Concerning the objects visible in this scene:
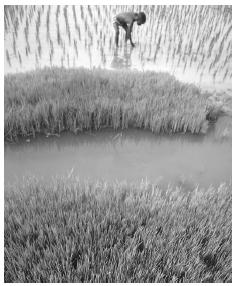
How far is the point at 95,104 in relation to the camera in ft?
10.2

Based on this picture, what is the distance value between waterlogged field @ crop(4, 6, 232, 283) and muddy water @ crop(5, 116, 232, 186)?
0.04 ft

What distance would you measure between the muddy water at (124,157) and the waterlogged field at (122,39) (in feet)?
4.23

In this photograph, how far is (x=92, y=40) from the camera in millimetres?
3904

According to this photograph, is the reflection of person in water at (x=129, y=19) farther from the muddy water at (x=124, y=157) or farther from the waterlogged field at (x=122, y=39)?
the muddy water at (x=124, y=157)

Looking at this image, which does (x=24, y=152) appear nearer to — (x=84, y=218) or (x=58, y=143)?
(x=58, y=143)

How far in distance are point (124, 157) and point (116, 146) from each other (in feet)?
0.65

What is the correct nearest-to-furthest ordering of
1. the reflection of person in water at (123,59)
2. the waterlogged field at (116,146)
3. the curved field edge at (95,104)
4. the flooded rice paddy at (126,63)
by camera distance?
1. the waterlogged field at (116,146)
2. the flooded rice paddy at (126,63)
3. the curved field edge at (95,104)
4. the reflection of person in water at (123,59)

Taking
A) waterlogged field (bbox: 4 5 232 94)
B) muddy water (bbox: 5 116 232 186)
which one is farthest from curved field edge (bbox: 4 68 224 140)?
waterlogged field (bbox: 4 5 232 94)

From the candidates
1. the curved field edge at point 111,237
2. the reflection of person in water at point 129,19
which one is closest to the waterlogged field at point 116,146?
the curved field edge at point 111,237

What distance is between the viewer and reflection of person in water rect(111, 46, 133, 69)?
382cm

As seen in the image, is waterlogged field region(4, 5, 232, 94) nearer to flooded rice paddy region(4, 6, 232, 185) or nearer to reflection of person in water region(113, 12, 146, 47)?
flooded rice paddy region(4, 6, 232, 185)

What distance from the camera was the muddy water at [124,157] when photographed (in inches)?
95.7

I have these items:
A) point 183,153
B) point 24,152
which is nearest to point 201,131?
point 183,153

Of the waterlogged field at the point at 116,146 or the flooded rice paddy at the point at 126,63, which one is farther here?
the flooded rice paddy at the point at 126,63
